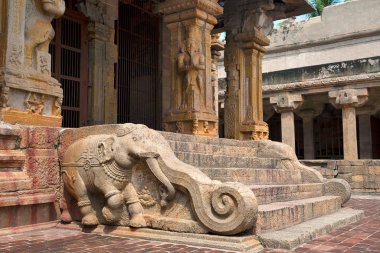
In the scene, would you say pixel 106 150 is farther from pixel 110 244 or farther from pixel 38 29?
pixel 38 29

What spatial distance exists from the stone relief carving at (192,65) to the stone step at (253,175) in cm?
228

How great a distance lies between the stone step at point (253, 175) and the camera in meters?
5.80

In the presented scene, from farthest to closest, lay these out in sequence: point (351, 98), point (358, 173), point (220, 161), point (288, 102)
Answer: point (288, 102)
point (351, 98)
point (358, 173)
point (220, 161)

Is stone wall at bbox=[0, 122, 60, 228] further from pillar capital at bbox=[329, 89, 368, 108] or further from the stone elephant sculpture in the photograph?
pillar capital at bbox=[329, 89, 368, 108]

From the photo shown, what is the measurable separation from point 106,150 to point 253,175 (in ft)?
7.81

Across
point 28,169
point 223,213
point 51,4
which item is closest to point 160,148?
point 223,213

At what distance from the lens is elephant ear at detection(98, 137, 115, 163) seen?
15.8 feet

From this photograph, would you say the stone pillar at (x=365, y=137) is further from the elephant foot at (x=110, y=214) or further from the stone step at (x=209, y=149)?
the elephant foot at (x=110, y=214)

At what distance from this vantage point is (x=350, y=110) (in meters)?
15.9

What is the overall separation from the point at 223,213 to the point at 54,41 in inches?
261

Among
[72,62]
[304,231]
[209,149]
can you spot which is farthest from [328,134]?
[304,231]

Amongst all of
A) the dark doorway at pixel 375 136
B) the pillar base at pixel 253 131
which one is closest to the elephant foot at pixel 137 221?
the pillar base at pixel 253 131

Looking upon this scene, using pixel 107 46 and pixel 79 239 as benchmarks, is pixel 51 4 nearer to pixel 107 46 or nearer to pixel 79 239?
pixel 79 239

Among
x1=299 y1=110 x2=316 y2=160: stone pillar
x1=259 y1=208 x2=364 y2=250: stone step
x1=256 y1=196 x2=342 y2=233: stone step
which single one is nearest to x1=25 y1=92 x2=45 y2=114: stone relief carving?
x1=256 y1=196 x2=342 y2=233: stone step
